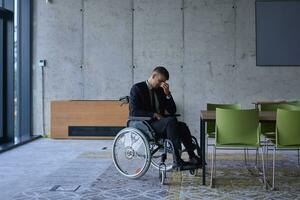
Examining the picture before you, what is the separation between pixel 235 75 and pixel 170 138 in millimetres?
4151

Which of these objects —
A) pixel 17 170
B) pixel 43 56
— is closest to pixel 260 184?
pixel 17 170

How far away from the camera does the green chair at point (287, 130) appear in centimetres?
405

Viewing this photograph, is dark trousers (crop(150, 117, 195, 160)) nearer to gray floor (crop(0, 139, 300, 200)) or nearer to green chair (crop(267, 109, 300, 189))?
gray floor (crop(0, 139, 300, 200))

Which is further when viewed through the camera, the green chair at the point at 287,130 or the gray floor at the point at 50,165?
the gray floor at the point at 50,165

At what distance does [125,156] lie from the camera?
449 centimetres

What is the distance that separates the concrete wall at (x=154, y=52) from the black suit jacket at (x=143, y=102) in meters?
3.41

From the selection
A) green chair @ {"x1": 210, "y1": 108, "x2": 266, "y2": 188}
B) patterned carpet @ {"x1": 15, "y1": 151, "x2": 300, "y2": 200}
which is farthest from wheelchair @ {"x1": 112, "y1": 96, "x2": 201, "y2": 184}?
green chair @ {"x1": 210, "y1": 108, "x2": 266, "y2": 188}

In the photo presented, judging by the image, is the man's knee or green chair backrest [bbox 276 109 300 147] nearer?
green chair backrest [bbox 276 109 300 147]

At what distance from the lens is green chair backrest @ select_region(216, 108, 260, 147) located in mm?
4105

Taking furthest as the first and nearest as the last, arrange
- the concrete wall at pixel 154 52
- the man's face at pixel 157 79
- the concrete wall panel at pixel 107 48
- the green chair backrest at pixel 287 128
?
1. the concrete wall panel at pixel 107 48
2. the concrete wall at pixel 154 52
3. the man's face at pixel 157 79
4. the green chair backrest at pixel 287 128

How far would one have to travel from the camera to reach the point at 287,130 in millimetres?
4094

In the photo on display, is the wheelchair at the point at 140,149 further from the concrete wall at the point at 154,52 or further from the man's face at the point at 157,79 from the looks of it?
the concrete wall at the point at 154,52

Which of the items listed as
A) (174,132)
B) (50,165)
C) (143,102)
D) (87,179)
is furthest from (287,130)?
(50,165)

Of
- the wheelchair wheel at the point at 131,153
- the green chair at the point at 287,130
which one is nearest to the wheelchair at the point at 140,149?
the wheelchair wheel at the point at 131,153
